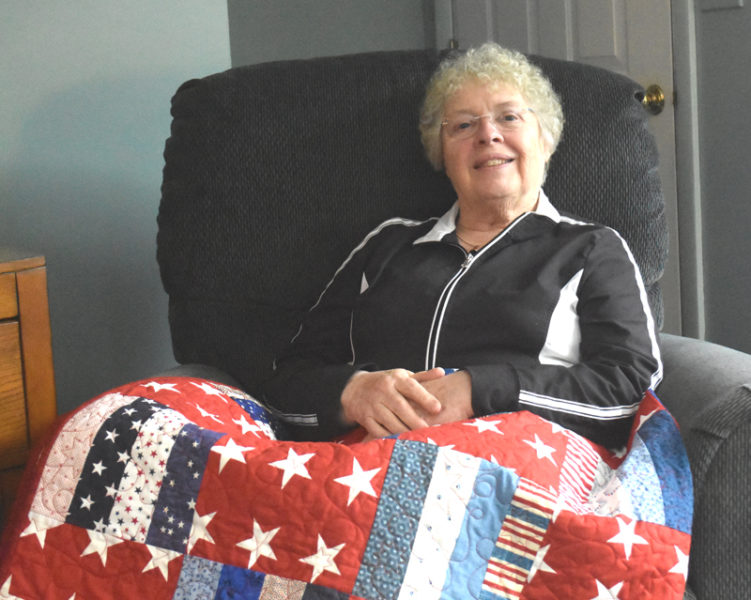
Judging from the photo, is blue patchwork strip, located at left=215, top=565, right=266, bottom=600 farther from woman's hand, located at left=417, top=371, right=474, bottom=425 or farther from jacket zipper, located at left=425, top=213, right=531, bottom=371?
jacket zipper, located at left=425, top=213, right=531, bottom=371

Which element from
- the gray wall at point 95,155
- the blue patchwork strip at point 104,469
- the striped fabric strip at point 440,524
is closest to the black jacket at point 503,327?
the striped fabric strip at point 440,524

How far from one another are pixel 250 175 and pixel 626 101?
0.69 meters

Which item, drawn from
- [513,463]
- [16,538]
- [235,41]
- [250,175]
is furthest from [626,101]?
[235,41]

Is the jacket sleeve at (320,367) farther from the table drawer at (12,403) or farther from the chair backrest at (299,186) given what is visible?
the table drawer at (12,403)

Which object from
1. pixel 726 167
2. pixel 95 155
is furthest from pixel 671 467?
pixel 726 167

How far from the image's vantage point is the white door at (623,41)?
2.73 meters

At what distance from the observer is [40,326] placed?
1296 mm

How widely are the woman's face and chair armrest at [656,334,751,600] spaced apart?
1.54 ft

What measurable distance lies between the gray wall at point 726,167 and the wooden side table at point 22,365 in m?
2.11

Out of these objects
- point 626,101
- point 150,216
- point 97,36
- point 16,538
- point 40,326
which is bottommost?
point 16,538

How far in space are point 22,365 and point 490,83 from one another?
889mm

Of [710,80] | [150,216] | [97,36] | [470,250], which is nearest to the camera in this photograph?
[470,250]

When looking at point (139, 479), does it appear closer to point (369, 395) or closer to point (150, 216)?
point (369, 395)

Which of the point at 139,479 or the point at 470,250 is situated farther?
the point at 470,250
